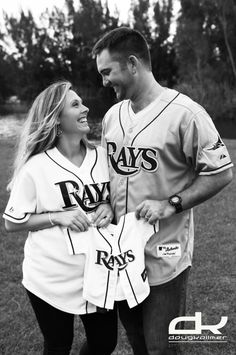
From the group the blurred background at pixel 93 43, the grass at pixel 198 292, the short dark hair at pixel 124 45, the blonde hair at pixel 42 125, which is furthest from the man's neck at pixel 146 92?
the blurred background at pixel 93 43

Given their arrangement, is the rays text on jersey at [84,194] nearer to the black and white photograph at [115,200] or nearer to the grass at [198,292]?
the black and white photograph at [115,200]

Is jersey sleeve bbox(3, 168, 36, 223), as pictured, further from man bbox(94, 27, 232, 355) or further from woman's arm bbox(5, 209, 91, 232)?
man bbox(94, 27, 232, 355)

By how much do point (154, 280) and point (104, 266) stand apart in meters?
0.34

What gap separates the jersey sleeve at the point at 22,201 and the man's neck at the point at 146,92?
2.61ft

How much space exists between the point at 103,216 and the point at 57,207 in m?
0.27

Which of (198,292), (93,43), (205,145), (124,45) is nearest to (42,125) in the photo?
(124,45)

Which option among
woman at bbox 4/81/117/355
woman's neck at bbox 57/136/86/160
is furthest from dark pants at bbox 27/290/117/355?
woman's neck at bbox 57/136/86/160

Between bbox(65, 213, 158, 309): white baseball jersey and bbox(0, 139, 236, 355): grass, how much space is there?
1413 mm

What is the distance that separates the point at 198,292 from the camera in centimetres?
447

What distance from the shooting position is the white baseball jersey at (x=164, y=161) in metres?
2.32

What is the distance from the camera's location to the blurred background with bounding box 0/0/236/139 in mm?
36938

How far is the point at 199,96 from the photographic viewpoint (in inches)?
1258

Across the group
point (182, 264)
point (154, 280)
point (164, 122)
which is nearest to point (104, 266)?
point (154, 280)

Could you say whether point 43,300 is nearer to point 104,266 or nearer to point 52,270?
point 52,270
